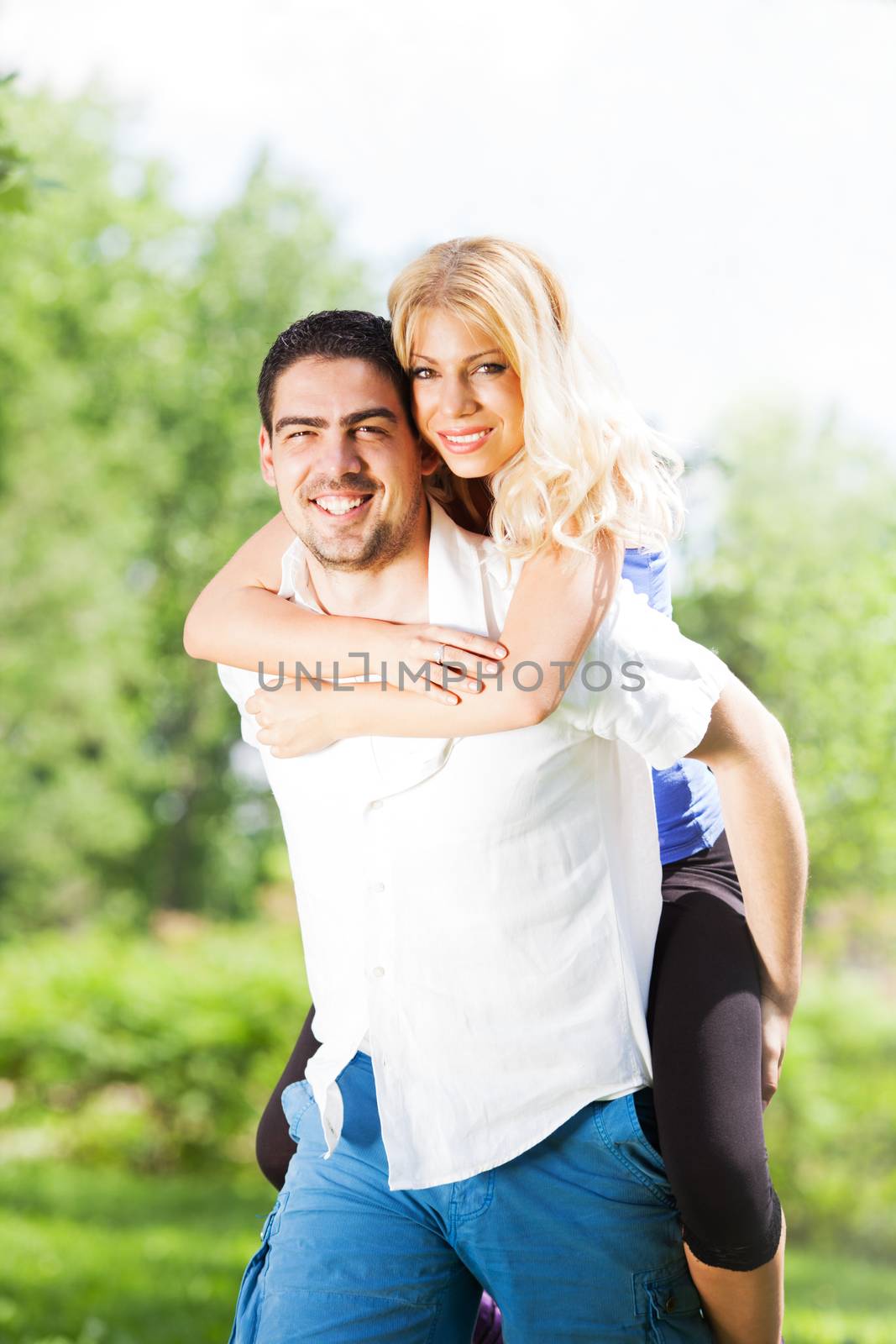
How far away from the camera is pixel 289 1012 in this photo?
698 cm

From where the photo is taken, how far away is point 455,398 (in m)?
1.74

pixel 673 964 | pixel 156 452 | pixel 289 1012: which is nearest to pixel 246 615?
pixel 673 964

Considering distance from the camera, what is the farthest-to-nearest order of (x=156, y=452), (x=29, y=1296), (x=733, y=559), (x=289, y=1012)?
1. (x=156, y=452)
2. (x=289, y=1012)
3. (x=733, y=559)
4. (x=29, y=1296)

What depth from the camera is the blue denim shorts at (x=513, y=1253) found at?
1.56 metres

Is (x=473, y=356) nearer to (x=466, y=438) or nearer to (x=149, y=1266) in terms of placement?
(x=466, y=438)

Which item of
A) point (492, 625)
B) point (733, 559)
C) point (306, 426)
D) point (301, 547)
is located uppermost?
point (733, 559)

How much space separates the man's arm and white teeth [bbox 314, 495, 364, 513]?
0.51 m

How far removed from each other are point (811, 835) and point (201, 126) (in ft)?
26.4

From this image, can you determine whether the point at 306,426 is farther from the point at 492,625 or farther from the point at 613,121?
the point at 613,121

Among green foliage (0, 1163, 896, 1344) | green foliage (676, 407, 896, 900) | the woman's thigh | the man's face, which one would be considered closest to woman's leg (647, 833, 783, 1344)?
the woman's thigh

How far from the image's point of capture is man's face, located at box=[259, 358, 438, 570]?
1683 millimetres

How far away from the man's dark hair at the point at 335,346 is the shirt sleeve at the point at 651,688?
47 centimetres

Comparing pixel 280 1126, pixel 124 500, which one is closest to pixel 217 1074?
pixel 124 500

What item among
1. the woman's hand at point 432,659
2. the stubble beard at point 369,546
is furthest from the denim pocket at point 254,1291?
the stubble beard at point 369,546
